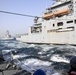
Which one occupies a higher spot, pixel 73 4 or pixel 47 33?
pixel 73 4

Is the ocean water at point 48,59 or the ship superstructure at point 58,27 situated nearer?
the ocean water at point 48,59

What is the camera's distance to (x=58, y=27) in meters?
29.4

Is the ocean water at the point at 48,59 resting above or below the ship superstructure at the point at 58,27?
below

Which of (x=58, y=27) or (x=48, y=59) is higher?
(x=58, y=27)

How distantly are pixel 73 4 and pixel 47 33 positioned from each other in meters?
7.83

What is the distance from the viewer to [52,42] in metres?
30.5

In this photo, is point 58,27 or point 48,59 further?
point 58,27

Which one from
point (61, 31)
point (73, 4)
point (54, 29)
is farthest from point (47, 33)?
point (73, 4)

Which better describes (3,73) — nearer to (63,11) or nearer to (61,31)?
(61,31)

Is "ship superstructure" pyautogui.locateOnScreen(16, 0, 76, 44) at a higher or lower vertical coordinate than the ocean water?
higher

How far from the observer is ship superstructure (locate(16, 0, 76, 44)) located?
2639 cm

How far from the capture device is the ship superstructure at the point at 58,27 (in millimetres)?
26391

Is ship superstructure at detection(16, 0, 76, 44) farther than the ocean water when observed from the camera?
Yes

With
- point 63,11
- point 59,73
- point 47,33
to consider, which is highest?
point 63,11
